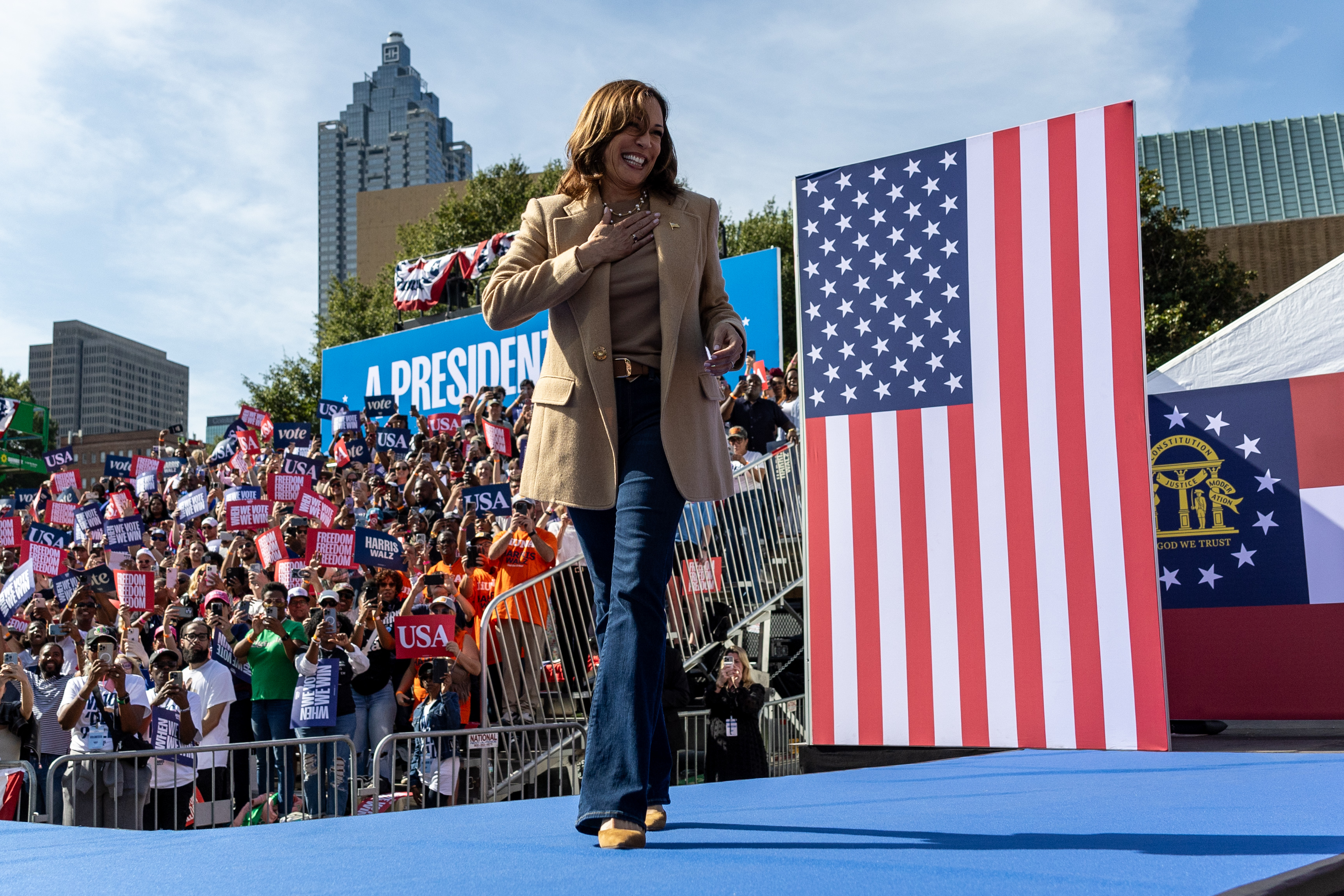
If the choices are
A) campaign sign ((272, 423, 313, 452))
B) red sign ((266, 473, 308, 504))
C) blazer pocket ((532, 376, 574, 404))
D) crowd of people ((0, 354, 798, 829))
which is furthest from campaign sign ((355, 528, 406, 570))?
campaign sign ((272, 423, 313, 452))

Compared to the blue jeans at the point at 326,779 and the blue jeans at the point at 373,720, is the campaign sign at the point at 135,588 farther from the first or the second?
the blue jeans at the point at 326,779

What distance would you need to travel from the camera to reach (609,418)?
281cm

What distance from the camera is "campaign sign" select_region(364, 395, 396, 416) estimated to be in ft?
67.5

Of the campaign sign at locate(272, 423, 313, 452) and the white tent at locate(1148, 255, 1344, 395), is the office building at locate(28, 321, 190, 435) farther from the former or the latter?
the white tent at locate(1148, 255, 1344, 395)

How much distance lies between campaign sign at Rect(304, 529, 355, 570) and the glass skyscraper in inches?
6373

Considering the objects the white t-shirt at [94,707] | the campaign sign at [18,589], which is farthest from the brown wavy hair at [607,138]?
the campaign sign at [18,589]

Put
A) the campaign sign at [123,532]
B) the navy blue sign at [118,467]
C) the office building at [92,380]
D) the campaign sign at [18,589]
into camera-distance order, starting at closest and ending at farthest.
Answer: the campaign sign at [18,589]
the campaign sign at [123,532]
the navy blue sign at [118,467]
the office building at [92,380]

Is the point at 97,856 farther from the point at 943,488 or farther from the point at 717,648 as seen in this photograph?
the point at 717,648

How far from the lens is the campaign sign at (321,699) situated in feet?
26.4

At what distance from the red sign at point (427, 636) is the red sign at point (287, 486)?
271 inches

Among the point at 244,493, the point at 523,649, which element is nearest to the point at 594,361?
the point at 523,649

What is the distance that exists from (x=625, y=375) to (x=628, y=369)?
17 mm

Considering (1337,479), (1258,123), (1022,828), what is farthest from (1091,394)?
(1258,123)

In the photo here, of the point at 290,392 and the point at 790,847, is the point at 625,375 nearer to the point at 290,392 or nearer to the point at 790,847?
the point at 790,847
